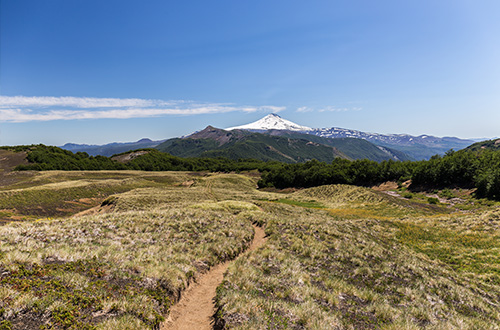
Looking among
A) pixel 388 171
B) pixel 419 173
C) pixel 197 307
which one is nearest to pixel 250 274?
pixel 197 307

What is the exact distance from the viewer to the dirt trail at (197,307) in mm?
9406

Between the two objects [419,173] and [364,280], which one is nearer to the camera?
[364,280]

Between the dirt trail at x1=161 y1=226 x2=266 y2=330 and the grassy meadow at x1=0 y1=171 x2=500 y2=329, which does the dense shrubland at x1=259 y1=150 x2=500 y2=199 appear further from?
the dirt trail at x1=161 y1=226 x2=266 y2=330

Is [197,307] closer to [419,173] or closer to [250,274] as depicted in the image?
[250,274]

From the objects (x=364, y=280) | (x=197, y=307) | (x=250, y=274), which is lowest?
(x=364, y=280)

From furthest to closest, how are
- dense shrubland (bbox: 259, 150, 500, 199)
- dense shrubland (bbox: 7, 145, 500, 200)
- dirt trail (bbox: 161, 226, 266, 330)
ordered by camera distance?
dense shrubland (bbox: 7, 145, 500, 200), dense shrubland (bbox: 259, 150, 500, 199), dirt trail (bbox: 161, 226, 266, 330)

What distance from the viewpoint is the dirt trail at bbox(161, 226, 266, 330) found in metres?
9.41

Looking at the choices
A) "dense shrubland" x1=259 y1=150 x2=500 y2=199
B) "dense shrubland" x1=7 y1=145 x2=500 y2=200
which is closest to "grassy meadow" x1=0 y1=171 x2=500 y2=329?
"dense shrubland" x1=259 y1=150 x2=500 y2=199

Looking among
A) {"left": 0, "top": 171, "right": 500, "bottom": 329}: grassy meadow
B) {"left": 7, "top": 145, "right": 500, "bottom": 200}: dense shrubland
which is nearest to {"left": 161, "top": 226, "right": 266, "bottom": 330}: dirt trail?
{"left": 0, "top": 171, "right": 500, "bottom": 329}: grassy meadow

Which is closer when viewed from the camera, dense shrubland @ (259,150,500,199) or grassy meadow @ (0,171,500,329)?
grassy meadow @ (0,171,500,329)

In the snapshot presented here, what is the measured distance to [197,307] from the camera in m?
10.7

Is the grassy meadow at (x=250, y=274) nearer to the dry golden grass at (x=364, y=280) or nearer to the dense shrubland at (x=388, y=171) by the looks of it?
the dry golden grass at (x=364, y=280)

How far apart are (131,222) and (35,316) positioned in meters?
14.1

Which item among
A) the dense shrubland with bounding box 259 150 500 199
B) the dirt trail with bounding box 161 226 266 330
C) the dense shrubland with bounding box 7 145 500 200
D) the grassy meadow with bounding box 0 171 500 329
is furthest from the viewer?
the dense shrubland with bounding box 7 145 500 200
